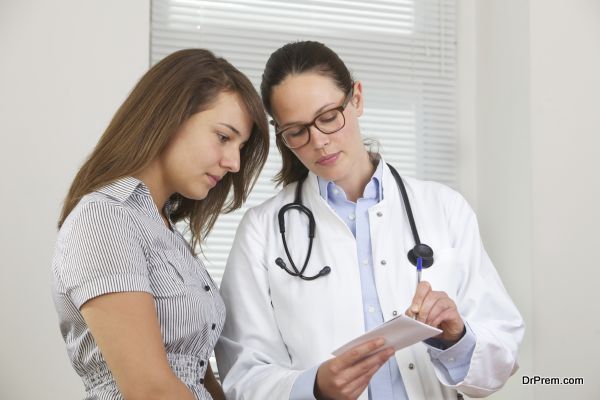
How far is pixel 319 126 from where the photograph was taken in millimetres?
1975

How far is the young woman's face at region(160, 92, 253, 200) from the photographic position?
1722mm

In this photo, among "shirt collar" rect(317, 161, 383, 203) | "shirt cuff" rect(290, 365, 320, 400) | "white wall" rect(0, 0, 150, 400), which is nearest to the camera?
"shirt cuff" rect(290, 365, 320, 400)

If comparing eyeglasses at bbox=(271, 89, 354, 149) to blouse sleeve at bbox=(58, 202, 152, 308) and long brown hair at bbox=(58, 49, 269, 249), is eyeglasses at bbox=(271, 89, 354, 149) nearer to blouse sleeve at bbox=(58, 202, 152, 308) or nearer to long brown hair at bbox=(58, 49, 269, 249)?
long brown hair at bbox=(58, 49, 269, 249)

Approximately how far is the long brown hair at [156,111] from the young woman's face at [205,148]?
21 mm

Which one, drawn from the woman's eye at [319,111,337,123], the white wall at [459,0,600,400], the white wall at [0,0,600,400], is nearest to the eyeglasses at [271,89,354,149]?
the woman's eye at [319,111,337,123]

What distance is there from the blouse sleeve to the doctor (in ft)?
1.72

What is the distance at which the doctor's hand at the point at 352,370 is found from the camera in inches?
64.2

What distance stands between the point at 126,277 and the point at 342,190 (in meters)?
0.84

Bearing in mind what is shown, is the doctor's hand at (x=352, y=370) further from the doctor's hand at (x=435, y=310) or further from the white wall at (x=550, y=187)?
the white wall at (x=550, y=187)

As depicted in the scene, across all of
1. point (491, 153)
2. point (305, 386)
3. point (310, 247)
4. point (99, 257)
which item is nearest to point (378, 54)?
point (491, 153)

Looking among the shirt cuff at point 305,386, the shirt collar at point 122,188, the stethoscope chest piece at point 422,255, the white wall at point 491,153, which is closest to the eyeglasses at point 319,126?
the stethoscope chest piece at point 422,255

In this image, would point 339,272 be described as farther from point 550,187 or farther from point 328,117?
point 550,187

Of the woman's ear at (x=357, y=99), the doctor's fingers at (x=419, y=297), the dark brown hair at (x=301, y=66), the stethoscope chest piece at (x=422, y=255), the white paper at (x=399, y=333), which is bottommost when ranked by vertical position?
the white paper at (x=399, y=333)

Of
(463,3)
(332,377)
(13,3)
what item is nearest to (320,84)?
(332,377)
